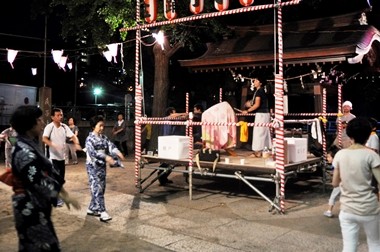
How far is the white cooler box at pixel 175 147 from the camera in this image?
366 inches

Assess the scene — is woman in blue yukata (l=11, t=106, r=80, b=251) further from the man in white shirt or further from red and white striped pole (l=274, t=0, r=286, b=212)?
red and white striped pole (l=274, t=0, r=286, b=212)

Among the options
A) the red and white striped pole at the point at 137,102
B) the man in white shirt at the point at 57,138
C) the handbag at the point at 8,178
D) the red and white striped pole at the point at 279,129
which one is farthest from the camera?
the red and white striped pole at the point at 137,102

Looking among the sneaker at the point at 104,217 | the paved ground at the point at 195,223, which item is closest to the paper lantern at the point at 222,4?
the paved ground at the point at 195,223

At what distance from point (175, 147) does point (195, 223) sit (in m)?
2.61

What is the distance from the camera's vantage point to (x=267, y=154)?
967 cm

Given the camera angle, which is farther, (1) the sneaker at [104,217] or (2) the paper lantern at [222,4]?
(2) the paper lantern at [222,4]

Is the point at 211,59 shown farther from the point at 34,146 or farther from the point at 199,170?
the point at 34,146

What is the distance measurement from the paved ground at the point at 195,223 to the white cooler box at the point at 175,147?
96cm

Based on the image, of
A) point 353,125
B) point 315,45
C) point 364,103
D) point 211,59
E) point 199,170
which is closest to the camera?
point 353,125

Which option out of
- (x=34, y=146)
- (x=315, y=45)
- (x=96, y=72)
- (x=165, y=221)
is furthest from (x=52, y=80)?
(x=34, y=146)

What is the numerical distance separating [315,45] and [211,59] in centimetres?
329

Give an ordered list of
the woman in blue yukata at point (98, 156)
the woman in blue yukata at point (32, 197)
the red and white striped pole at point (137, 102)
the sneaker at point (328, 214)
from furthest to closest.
A: the red and white striped pole at point (137, 102) < the sneaker at point (328, 214) < the woman in blue yukata at point (98, 156) < the woman in blue yukata at point (32, 197)

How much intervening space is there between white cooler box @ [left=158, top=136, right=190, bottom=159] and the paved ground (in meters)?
0.96

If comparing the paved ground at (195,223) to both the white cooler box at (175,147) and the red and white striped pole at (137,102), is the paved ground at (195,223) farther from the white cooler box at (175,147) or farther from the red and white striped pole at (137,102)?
the white cooler box at (175,147)
